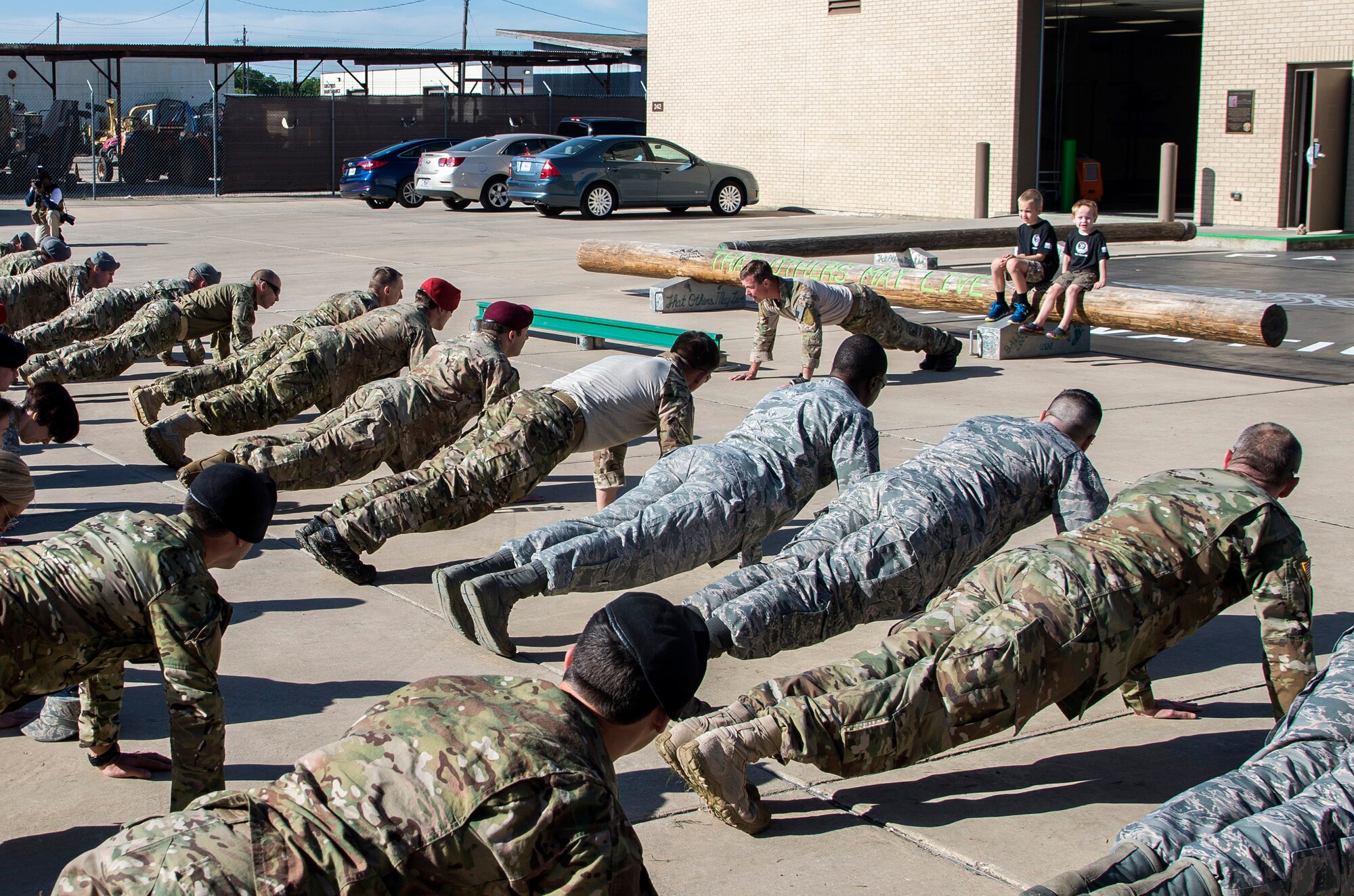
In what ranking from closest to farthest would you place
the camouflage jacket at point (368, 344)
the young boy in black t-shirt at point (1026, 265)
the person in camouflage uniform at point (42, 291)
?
the camouflage jacket at point (368, 344)
the person in camouflage uniform at point (42, 291)
the young boy in black t-shirt at point (1026, 265)

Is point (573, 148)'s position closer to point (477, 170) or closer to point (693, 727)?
point (477, 170)

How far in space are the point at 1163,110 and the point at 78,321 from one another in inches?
1271

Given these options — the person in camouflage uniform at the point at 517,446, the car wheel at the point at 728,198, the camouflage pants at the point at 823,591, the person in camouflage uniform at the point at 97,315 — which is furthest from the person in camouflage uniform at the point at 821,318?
the car wheel at the point at 728,198

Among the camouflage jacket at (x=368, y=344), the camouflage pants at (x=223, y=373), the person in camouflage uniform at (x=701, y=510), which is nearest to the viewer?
the person in camouflage uniform at (x=701, y=510)

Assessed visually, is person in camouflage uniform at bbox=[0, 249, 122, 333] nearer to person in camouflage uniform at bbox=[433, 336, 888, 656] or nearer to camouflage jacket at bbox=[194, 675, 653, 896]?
person in camouflage uniform at bbox=[433, 336, 888, 656]

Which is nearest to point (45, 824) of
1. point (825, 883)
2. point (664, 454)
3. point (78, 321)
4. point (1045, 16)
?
point (825, 883)

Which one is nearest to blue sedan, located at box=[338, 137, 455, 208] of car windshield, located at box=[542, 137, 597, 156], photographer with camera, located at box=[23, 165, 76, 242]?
car windshield, located at box=[542, 137, 597, 156]

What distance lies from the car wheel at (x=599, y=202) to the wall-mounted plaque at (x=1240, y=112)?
11.5 m

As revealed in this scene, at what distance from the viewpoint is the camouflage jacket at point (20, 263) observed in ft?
40.3

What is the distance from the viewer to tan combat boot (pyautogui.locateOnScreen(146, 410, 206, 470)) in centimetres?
808

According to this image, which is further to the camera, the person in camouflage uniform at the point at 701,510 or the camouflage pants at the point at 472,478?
→ the camouflage pants at the point at 472,478

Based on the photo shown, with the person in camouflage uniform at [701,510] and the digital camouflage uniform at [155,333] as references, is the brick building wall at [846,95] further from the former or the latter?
the person in camouflage uniform at [701,510]

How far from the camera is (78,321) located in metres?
11.0

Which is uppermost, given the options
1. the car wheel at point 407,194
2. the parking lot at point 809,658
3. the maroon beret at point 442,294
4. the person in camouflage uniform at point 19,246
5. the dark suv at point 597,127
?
the dark suv at point 597,127
